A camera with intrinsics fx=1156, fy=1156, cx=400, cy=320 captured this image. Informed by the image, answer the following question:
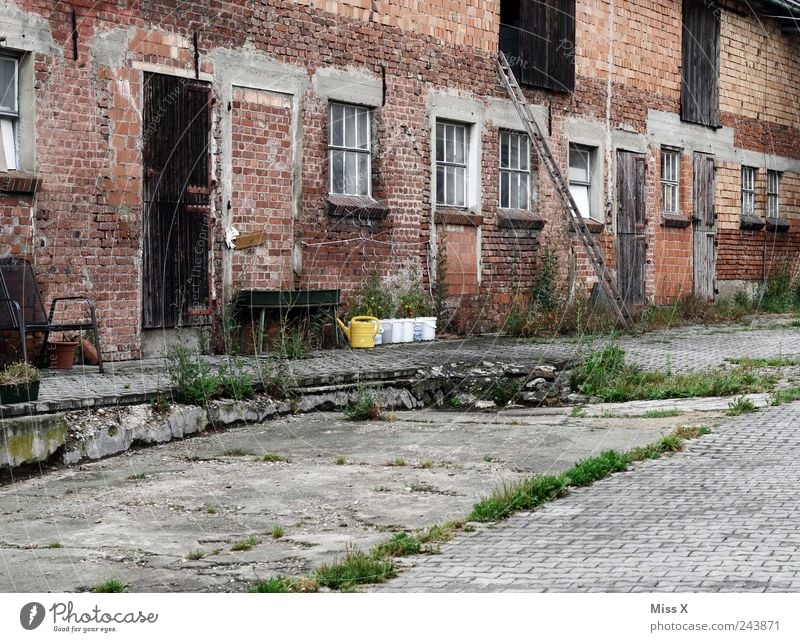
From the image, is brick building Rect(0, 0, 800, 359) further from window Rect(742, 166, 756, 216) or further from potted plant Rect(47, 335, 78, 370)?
window Rect(742, 166, 756, 216)

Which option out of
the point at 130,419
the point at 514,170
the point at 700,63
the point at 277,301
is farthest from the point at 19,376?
the point at 700,63

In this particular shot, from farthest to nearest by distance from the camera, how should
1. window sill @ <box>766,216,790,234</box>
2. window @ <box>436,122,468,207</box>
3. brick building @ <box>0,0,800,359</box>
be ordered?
window sill @ <box>766,216,790,234</box>, window @ <box>436,122,468,207</box>, brick building @ <box>0,0,800,359</box>

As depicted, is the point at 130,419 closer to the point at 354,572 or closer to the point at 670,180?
the point at 354,572

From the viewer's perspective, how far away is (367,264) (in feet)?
45.9

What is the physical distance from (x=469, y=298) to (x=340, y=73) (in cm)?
362

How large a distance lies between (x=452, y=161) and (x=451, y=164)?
0.24ft

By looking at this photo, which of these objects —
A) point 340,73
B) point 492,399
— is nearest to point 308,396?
point 492,399

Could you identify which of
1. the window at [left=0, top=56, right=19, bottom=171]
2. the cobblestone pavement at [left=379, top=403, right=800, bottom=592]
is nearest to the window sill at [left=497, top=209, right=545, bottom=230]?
the window at [left=0, top=56, right=19, bottom=171]

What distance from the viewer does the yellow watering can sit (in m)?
13.2

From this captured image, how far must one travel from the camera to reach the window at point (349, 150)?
13.7 metres

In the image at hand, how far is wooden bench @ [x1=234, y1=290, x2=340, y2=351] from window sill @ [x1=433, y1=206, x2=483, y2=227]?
2641 millimetres

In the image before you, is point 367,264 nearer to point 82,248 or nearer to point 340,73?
point 340,73

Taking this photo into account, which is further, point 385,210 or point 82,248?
point 385,210

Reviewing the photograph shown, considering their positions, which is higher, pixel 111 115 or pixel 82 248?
pixel 111 115
